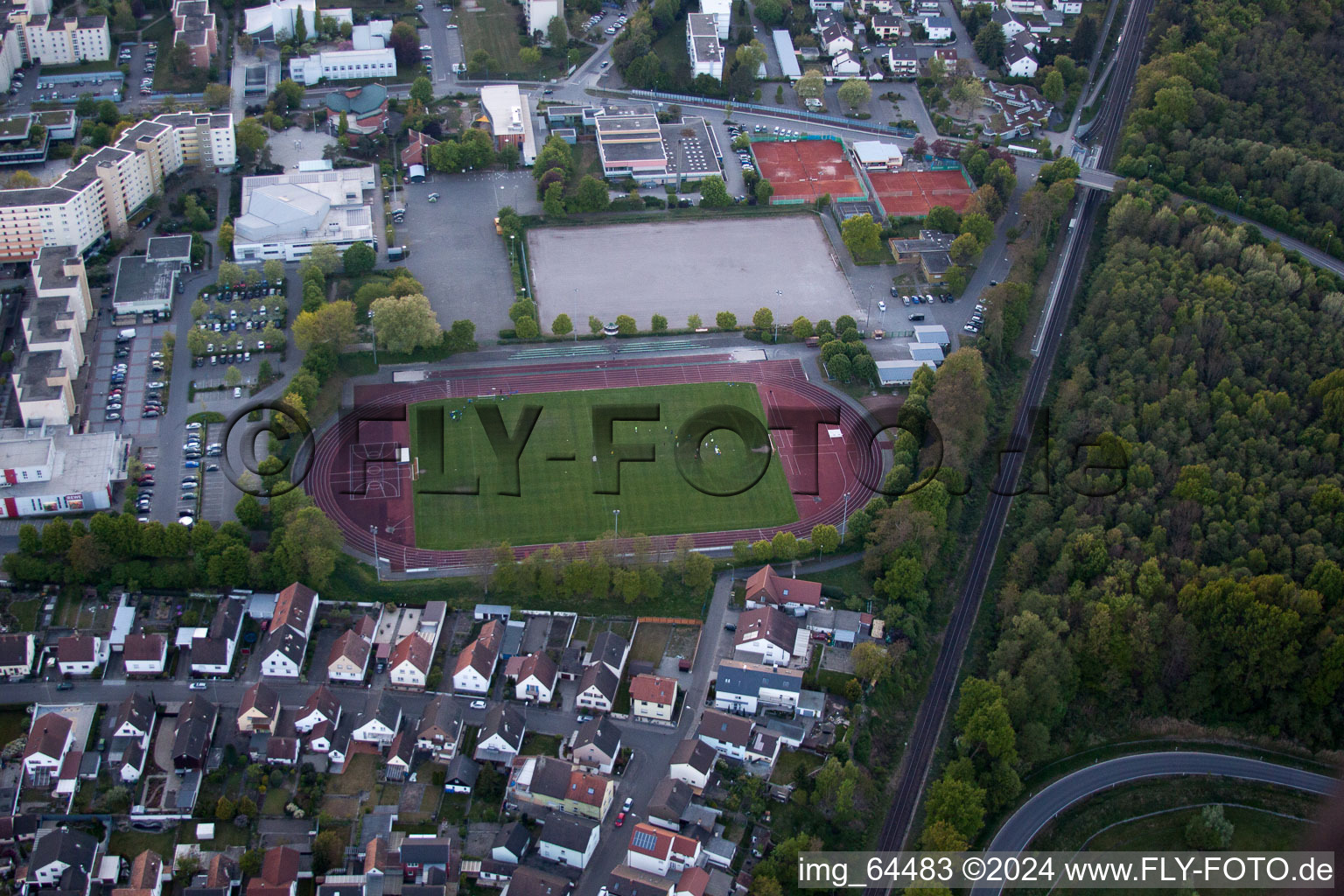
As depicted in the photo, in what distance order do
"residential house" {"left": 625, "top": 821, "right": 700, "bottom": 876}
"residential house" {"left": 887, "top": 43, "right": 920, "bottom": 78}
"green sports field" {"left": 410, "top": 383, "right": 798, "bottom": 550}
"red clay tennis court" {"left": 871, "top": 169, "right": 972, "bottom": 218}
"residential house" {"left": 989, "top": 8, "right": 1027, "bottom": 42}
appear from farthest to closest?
"residential house" {"left": 989, "top": 8, "right": 1027, "bottom": 42}, "residential house" {"left": 887, "top": 43, "right": 920, "bottom": 78}, "red clay tennis court" {"left": 871, "top": 169, "right": 972, "bottom": 218}, "green sports field" {"left": 410, "top": 383, "right": 798, "bottom": 550}, "residential house" {"left": 625, "top": 821, "right": 700, "bottom": 876}

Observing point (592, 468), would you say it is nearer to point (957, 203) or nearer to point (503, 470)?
point (503, 470)

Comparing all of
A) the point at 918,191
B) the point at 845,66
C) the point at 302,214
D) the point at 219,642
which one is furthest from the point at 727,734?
the point at 845,66

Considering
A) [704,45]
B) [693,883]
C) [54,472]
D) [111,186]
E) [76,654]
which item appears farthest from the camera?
[704,45]

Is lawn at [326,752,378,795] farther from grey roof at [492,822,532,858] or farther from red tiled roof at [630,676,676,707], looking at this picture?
red tiled roof at [630,676,676,707]

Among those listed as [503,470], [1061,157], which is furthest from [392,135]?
[1061,157]

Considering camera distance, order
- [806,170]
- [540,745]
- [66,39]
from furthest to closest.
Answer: [66,39] < [806,170] < [540,745]

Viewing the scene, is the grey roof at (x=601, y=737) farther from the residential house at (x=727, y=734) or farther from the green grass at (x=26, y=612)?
the green grass at (x=26, y=612)

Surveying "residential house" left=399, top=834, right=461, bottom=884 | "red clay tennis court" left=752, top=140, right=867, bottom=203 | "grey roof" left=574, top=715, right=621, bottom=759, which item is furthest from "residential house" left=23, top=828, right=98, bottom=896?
"red clay tennis court" left=752, top=140, right=867, bottom=203

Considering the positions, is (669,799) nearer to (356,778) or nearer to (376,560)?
(356,778)
